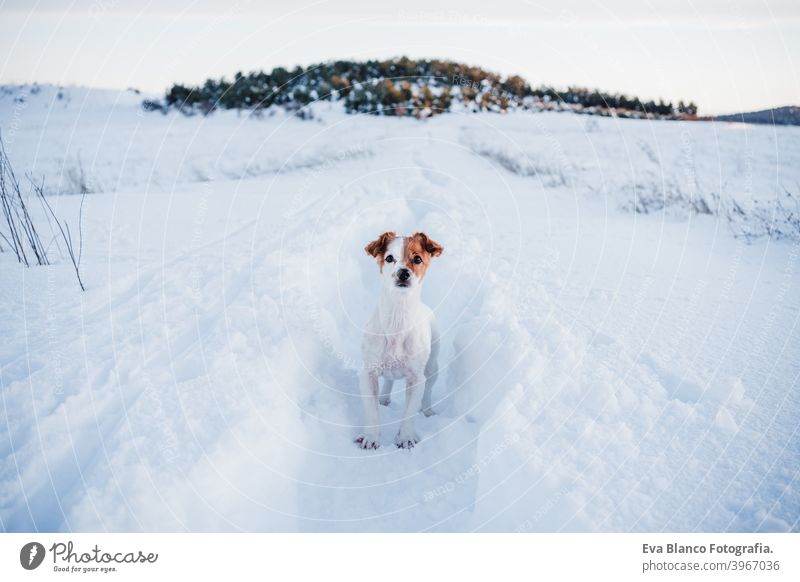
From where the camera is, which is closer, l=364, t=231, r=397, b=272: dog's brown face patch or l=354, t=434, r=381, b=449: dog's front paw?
l=354, t=434, r=381, b=449: dog's front paw

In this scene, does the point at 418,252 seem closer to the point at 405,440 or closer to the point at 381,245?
the point at 381,245

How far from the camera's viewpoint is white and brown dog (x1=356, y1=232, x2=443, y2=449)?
4.18m

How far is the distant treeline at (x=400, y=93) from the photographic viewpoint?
1780cm

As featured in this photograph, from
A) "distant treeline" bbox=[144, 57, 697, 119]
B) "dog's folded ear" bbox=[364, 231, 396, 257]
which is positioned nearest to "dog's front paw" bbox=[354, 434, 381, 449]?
"dog's folded ear" bbox=[364, 231, 396, 257]

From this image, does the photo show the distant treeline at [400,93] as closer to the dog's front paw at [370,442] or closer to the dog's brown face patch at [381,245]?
the dog's brown face patch at [381,245]

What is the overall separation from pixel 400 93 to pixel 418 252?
15.3 metres

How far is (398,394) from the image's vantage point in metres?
5.33

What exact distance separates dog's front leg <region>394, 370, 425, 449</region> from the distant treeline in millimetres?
14437

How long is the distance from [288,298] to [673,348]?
3.68m

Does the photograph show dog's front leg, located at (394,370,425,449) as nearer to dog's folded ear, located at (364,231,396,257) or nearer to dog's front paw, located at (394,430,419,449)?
dog's front paw, located at (394,430,419,449)

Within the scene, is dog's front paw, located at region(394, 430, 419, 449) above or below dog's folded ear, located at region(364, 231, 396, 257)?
below

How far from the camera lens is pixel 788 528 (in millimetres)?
2826

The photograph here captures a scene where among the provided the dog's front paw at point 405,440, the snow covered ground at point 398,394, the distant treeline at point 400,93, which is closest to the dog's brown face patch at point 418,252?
the snow covered ground at point 398,394
